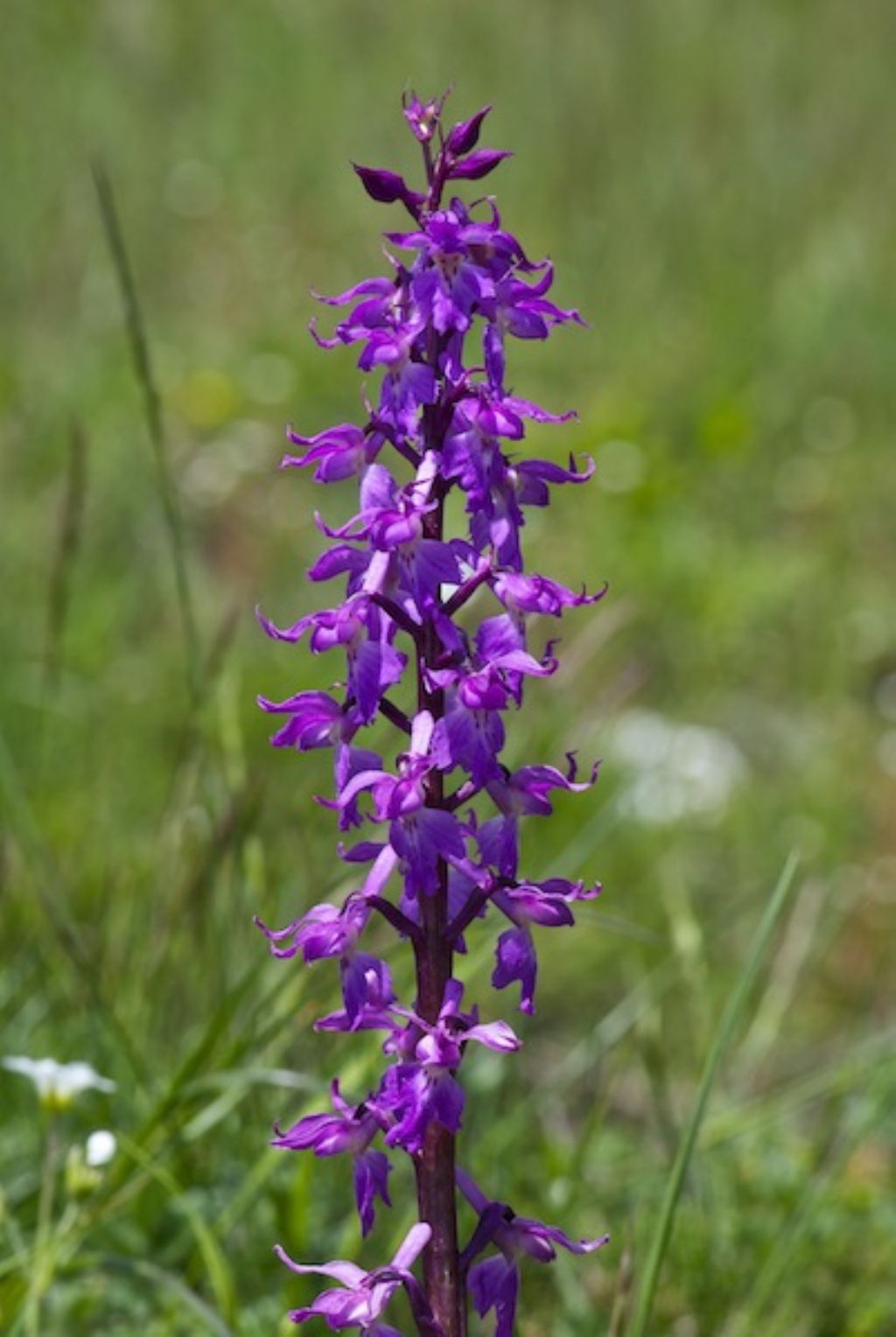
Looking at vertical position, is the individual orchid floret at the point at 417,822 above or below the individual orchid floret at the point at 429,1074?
above

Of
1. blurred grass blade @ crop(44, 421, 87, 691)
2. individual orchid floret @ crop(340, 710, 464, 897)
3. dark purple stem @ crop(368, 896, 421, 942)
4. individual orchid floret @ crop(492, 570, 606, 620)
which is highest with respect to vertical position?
blurred grass blade @ crop(44, 421, 87, 691)

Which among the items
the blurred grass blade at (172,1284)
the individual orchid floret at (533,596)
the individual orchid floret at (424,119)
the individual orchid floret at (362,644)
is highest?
the individual orchid floret at (424,119)

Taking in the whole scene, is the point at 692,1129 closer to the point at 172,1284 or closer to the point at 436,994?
the point at 436,994

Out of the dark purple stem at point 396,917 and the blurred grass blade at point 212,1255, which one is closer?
the dark purple stem at point 396,917

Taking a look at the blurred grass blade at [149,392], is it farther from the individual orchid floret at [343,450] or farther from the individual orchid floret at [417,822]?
the individual orchid floret at [417,822]

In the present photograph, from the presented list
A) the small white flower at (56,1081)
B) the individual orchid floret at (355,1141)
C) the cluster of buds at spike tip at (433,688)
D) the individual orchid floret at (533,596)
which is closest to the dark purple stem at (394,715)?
the cluster of buds at spike tip at (433,688)

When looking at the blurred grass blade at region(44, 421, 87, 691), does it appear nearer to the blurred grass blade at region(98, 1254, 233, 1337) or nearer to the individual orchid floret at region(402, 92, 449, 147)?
the blurred grass blade at region(98, 1254, 233, 1337)

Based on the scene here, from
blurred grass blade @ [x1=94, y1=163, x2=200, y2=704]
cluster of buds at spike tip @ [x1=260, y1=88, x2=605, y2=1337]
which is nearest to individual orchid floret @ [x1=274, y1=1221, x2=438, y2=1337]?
cluster of buds at spike tip @ [x1=260, y1=88, x2=605, y2=1337]
